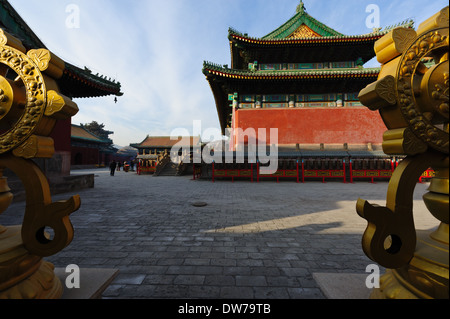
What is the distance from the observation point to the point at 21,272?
3.70 ft

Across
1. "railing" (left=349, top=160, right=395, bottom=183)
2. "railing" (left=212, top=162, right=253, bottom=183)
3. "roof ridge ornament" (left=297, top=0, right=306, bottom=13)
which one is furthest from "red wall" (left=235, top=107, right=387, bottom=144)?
"roof ridge ornament" (left=297, top=0, right=306, bottom=13)

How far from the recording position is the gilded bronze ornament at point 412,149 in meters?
1.01

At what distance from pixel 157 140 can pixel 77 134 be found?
37.6 feet

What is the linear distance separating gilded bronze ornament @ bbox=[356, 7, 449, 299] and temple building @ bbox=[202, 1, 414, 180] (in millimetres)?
10642

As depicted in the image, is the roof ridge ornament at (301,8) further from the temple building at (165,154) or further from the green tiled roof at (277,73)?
the temple building at (165,154)

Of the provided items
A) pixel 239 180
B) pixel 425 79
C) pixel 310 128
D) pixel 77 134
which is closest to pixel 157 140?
pixel 77 134

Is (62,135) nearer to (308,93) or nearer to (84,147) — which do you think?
(308,93)

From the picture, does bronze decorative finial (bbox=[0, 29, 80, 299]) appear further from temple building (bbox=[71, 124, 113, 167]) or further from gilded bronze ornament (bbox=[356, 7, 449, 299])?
temple building (bbox=[71, 124, 113, 167])

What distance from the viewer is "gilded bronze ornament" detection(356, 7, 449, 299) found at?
101 centimetres

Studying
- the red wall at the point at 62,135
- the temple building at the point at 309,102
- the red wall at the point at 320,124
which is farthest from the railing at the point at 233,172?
the red wall at the point at 62,135

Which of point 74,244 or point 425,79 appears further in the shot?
point 74,244

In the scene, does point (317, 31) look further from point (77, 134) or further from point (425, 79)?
point (77, 134)

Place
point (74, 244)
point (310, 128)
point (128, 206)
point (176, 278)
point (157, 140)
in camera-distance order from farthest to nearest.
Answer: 1. point (157, 140)
2. point (310, 128)
3. point (128, 206)
4. point (74, 244)
5. point (176, 278)

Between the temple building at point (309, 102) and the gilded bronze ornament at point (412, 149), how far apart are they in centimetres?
1064
